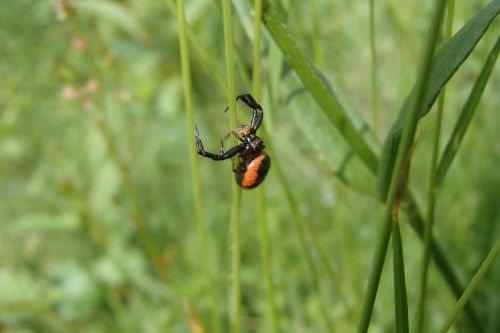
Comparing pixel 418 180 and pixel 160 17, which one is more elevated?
pixel 160 17

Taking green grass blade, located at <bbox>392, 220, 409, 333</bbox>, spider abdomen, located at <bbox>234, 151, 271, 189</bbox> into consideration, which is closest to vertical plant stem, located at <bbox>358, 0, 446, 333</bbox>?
green grass blade, located at <bbox>392, 220, 409, 333</bbox>

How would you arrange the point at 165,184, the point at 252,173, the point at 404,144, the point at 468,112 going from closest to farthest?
the point at 404,144 → the point at 468,112 → the point at 252,173 → the point at 165,184

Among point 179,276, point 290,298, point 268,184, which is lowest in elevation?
point 290,298

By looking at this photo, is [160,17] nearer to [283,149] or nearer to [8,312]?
[283,149]

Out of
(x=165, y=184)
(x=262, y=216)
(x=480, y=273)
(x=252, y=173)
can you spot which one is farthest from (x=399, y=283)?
(x=165, y=184)

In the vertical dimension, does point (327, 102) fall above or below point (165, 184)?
below

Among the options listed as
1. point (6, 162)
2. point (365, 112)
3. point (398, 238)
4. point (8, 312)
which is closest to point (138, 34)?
point (6, 162)

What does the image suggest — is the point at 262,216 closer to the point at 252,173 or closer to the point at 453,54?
the point at 252,173
